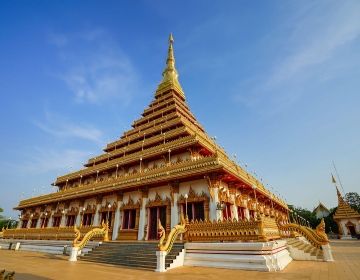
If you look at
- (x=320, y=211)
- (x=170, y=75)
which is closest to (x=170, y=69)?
(x=170, y=75)

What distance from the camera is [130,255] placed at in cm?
1209

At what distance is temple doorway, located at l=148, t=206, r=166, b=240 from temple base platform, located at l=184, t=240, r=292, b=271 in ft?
15.6

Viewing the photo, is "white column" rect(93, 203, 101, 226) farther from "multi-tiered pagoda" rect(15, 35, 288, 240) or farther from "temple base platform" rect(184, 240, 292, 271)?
"temple base platform" rect(184, 240, 292, 271)

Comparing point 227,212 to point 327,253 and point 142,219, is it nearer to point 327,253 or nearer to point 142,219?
point 327,253

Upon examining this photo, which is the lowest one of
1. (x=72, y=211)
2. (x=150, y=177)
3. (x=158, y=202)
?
(x=158, y=202)

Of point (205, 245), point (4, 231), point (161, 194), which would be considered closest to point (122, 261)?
point (205, 245)

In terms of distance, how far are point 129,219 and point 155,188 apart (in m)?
3.24

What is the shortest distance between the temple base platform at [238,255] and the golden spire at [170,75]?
22.6 metres

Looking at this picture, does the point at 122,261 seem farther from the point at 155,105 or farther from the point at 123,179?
the point at 155,105

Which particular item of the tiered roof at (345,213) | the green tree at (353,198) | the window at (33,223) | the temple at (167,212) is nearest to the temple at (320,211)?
the green tree at (353,198)

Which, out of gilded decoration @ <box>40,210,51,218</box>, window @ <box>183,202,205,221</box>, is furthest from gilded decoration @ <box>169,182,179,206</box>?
gilded decoration @ <box>40,210,51,218</box>

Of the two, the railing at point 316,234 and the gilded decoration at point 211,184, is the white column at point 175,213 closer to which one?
the gilded decoration at point 211,184

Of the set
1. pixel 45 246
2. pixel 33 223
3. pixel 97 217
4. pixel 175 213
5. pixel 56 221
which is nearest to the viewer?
pixel 175 213

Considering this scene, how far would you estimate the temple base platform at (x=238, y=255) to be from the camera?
9227 mm
